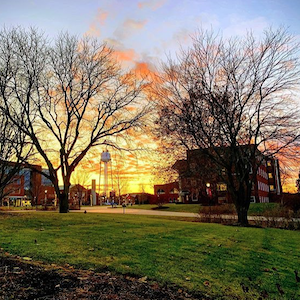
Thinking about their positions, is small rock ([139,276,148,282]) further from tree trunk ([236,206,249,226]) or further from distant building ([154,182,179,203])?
distant building ([154,182,179,203])

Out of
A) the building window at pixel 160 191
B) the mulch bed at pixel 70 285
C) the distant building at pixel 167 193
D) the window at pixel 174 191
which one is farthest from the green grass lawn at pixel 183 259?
the building window at pixel 160 191

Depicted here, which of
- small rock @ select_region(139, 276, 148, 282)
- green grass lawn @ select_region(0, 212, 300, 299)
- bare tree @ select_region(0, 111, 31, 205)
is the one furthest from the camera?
bare tree @ select_region(0, 111, 31, 205)

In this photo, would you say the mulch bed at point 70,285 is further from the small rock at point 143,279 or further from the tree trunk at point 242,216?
the tree trunk at point 242,216

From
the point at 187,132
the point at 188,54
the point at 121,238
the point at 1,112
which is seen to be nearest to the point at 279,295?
the point at 121,238

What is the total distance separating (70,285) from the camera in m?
4.20

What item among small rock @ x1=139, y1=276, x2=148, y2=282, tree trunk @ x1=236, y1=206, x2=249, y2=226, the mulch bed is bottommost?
tree trunk @ x1=236, y1=206, x2=249, y2=226

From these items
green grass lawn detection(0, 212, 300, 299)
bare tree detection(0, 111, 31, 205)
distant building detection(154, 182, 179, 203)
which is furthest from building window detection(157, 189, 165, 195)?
green grass lawn detection(0, 212, 300, 299)

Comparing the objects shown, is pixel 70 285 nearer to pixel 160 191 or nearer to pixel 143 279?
pixel 143 279

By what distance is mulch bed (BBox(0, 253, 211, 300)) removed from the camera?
384cm

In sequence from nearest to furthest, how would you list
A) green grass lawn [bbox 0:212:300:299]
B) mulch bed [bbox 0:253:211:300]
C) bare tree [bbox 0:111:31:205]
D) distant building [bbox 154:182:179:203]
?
1. mulch bed [bbox 0:253:211:300]
2. green grass lawn [bbox 0:212:300:299]
3. bare tree [bbox 0:111:31:205]
4. distant building [bbox 154:182:179:203]

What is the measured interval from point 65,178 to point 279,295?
1781cm

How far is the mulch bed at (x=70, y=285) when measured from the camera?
3836mm

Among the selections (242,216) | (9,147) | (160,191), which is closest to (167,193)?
(160,191)

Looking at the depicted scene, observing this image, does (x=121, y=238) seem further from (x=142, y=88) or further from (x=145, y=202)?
(x=145, y=202)
